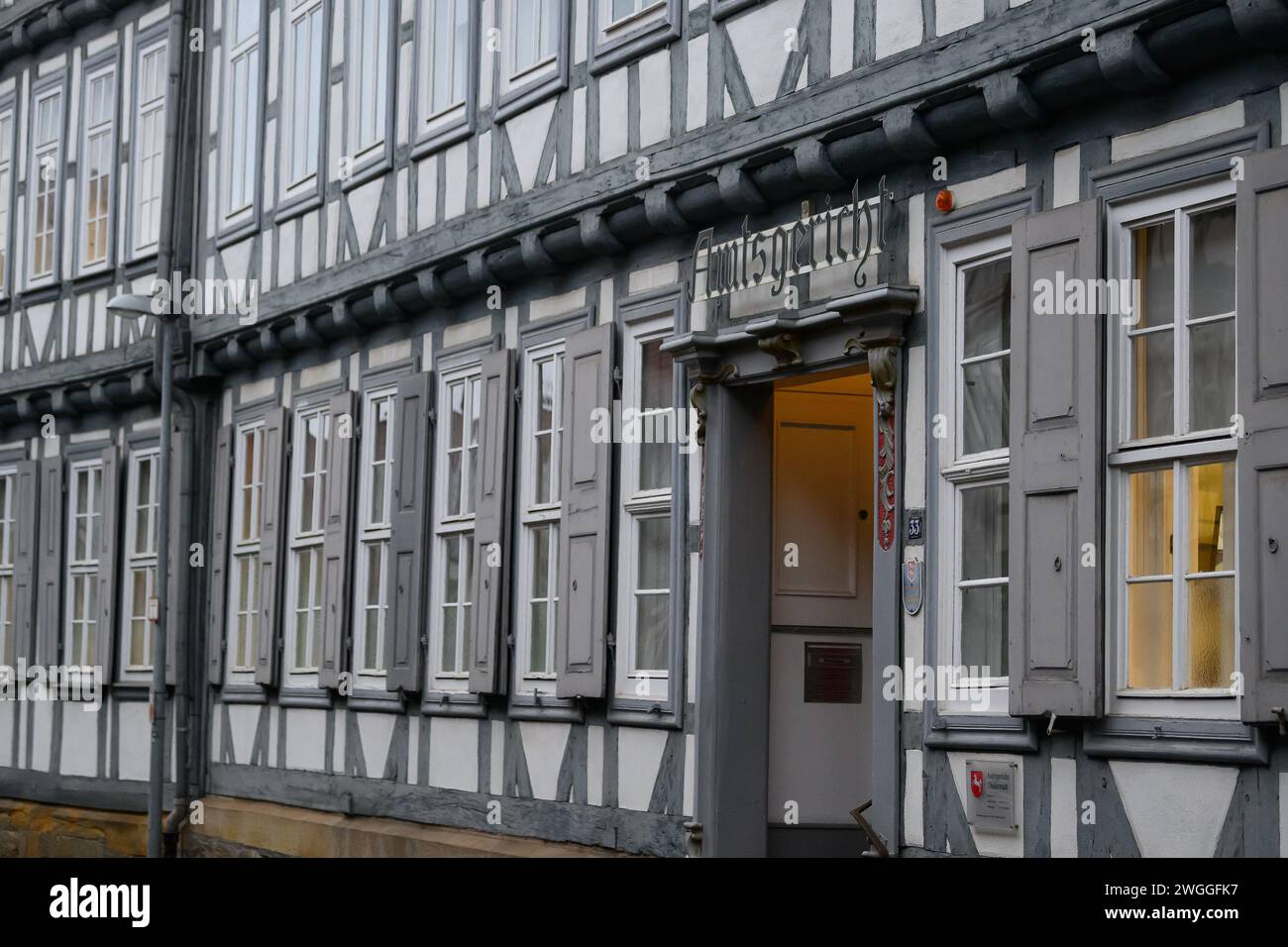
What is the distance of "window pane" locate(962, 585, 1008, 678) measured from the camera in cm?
884

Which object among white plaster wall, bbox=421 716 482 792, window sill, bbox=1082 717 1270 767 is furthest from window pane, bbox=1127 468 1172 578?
white plaster wall, bbox=421 716 482 792

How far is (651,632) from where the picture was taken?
11.4 metres

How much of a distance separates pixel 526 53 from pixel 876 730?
5.38 metres

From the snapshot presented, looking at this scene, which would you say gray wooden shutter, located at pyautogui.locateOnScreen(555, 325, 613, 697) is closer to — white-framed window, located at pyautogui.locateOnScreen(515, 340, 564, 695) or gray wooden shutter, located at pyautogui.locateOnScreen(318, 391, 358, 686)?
white-framed window, located at pyautogui.locateOnScreen(515, 340, 564, 695)

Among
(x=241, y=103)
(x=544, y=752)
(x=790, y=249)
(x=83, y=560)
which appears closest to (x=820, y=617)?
(x=790, y=249)

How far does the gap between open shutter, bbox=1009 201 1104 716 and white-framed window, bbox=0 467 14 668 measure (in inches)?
543

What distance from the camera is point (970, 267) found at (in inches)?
364

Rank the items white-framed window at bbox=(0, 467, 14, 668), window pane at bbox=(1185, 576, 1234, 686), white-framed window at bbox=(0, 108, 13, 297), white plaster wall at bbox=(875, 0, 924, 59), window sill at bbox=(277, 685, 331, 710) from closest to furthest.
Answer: window pane at bbox=(1185, 576, 1234, 686)
white plaster wall at bbox=(875, 0, 924, 59)
window sill at bbox=(277, 685, 331, 710)
white-framed window at bbox=(0, 467, 14, 668)
white-framed window at bbox=(0, 108, 13, 297)

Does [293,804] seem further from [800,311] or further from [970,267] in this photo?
[970,267]

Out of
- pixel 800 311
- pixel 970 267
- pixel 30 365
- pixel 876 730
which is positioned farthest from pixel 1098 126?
pixel 30 365

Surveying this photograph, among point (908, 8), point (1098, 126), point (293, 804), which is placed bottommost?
point (293, 804)

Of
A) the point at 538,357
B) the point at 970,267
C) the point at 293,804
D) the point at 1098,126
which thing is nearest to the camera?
the point at 1098,126

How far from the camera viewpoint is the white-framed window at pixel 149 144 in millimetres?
18375

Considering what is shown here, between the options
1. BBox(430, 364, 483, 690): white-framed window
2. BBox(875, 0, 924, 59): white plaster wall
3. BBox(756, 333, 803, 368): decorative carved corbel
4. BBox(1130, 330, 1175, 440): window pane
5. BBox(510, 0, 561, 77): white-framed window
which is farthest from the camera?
BBox(430, 364, 483, 690): white-framed window
